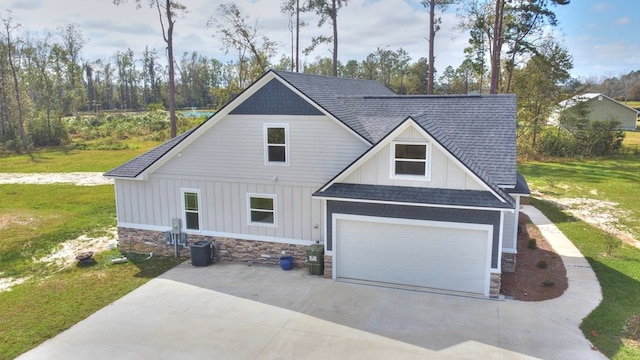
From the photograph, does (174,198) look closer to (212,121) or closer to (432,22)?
(212,121)

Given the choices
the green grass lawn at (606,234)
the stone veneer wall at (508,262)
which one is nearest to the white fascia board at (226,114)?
the stone veneer wall at (508,262)

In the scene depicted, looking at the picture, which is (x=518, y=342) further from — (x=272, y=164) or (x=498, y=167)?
(x=272, y=164)

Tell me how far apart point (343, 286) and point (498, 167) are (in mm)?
5711

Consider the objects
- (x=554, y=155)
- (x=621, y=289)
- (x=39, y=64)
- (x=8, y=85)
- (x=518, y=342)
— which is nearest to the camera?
(x=518, y=342)

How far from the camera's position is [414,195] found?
12.5 m

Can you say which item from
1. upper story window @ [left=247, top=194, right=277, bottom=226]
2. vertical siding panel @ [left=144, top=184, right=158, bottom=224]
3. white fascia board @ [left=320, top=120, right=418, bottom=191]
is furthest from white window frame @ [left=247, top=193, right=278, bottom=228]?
vertical siding panel @ [left=144, top=184, right=158, bottom=224]

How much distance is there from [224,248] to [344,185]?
17.3ft

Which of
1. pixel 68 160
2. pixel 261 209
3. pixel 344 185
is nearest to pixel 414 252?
pixel 344 185

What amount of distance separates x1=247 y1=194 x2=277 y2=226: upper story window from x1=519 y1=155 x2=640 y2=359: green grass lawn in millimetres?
9381

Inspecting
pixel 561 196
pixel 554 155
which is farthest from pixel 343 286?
pixel 554 155

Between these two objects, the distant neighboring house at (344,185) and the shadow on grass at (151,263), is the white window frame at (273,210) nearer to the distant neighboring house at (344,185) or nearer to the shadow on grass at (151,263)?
the distant neighboring house at (344,185)

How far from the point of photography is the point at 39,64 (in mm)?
49719

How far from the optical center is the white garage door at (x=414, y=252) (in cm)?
1242

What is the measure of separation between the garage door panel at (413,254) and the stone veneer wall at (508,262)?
6.30ft
